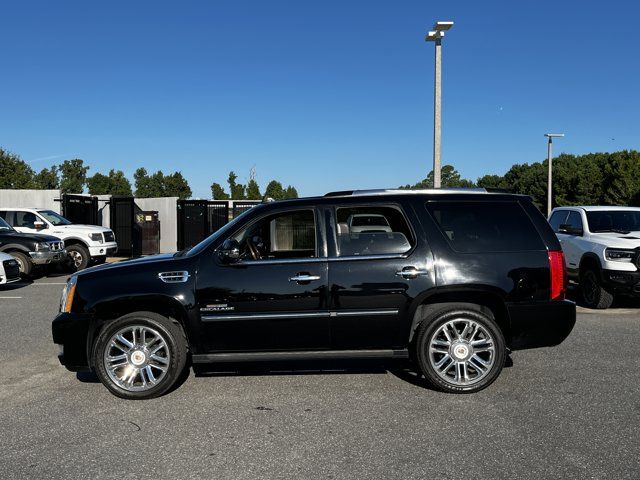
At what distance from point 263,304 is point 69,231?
14.6 meters

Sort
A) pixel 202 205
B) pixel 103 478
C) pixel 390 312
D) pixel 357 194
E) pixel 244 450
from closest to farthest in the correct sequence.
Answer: pixel 103 478, pixel 244 450, pixel 390 312, pixel 357 194, pixel 202 205

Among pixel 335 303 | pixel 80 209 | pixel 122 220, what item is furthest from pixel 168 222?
pixel 335 303

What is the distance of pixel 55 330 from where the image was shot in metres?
4.91

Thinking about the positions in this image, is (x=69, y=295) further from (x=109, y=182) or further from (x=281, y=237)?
(x=109, y=182)

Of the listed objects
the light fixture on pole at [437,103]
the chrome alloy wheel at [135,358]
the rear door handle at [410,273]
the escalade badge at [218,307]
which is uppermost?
the light fixture on pole at [437,103]

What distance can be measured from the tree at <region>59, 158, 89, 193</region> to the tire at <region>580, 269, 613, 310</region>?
259 feet

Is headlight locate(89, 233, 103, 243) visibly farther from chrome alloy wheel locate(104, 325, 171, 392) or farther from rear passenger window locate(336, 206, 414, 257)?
rear passenger window locate(336, 206, 414, 257)

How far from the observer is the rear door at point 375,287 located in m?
4.84

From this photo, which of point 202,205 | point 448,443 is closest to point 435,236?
point 448,443

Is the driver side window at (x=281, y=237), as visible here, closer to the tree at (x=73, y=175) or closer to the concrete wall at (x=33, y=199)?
the concrete wall at (x=33, y=199)

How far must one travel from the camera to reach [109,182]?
92562 mm

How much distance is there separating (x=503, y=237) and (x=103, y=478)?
3736 mm

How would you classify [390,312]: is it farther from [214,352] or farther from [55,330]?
[55,330]

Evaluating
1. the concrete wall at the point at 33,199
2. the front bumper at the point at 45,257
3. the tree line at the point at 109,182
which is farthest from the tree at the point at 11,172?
the front bumper at the point at 45,257
